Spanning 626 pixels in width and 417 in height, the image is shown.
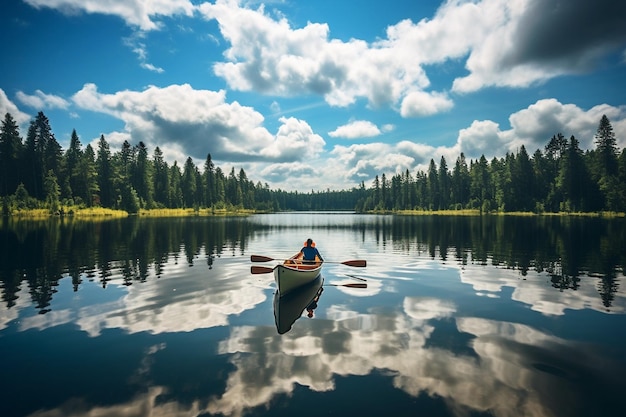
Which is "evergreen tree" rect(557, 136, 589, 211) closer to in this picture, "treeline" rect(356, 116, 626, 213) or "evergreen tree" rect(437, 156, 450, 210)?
"treeline" rect(356, 116, 626, 213)

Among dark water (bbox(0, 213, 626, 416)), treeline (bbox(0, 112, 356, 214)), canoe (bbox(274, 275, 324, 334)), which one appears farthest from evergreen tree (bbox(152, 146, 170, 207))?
canoe (bbox(274, 275, 324, 334))

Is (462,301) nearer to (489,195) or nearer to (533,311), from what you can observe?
(533,311)

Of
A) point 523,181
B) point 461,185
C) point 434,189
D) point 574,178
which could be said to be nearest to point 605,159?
point 574,178

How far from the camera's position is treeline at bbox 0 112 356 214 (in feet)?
270

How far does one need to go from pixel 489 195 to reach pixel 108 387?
5381 inches

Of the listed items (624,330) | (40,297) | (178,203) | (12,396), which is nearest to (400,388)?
(12,396)

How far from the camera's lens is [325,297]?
16531 mm

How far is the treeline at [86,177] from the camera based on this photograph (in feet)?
270

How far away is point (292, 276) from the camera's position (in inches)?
590

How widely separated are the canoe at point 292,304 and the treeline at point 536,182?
3669 inches

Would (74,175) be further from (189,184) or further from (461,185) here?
(461,185)

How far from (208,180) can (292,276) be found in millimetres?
131206

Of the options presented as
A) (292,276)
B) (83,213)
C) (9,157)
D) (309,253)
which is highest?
(9,157)

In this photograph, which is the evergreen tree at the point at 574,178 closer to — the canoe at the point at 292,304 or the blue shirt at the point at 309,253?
the blue shirt at the point at 309,253
